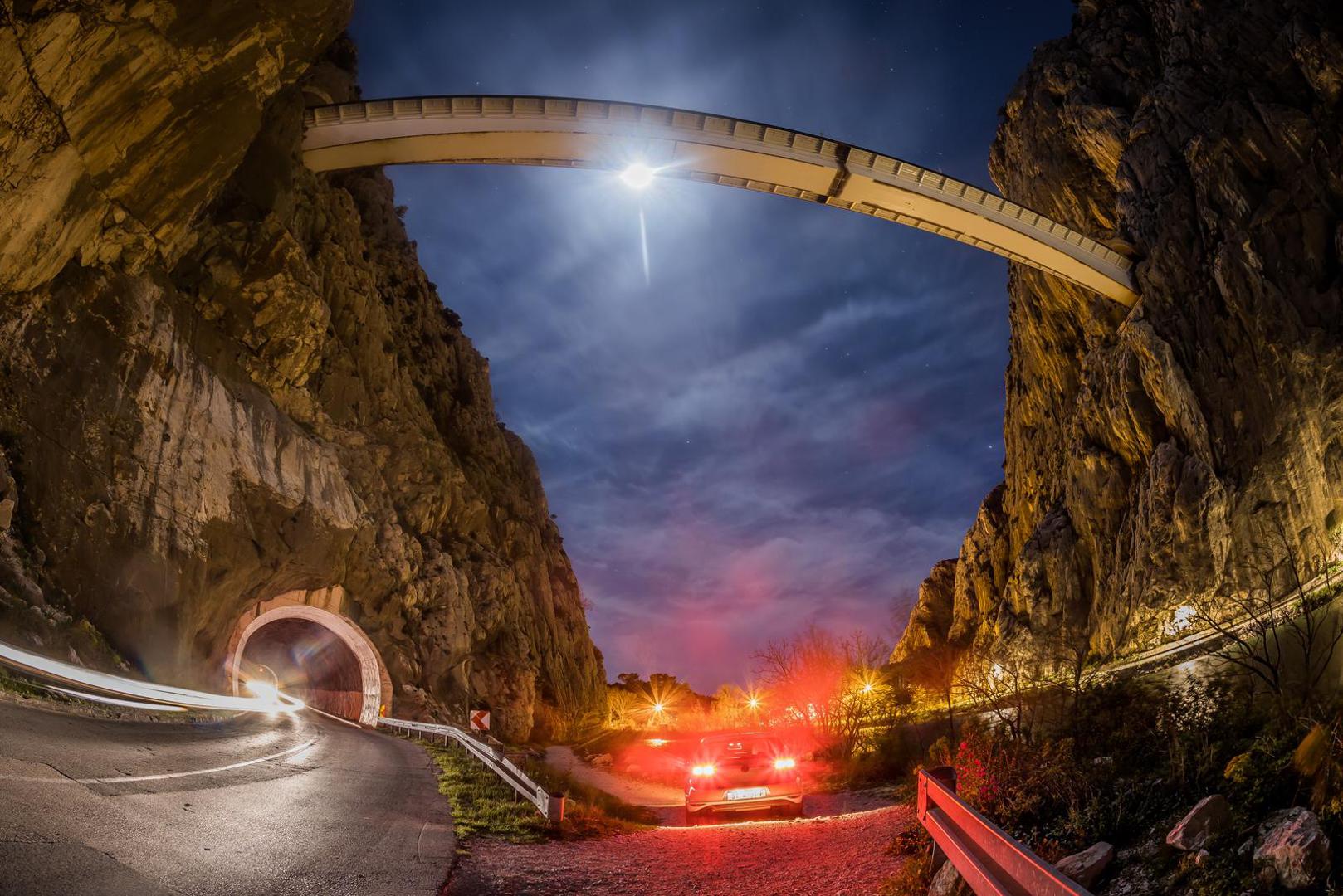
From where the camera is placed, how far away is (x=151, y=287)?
18.7m

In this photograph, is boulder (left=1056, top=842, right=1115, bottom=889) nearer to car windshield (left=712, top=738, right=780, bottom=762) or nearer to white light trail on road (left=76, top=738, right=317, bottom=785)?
car windshield (left=712, top=738, right=780, bottom=762)

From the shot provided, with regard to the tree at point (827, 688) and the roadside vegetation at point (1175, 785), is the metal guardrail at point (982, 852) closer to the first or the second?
the roadside vegetation at point (1175, 785)

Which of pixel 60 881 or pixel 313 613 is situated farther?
pixel 313 613

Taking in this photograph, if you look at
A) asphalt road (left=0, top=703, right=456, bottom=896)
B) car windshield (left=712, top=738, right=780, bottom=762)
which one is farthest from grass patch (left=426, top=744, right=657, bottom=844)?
car windshield (left=712, top=738, right=780, bottom=762)

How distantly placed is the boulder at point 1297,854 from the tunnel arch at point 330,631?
27919 mm

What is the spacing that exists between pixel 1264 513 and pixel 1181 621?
5.67m

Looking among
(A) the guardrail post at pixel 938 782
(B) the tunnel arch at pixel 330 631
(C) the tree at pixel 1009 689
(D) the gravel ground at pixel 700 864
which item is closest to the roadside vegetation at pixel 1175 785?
(A) the guardrail post at pixel 938 782

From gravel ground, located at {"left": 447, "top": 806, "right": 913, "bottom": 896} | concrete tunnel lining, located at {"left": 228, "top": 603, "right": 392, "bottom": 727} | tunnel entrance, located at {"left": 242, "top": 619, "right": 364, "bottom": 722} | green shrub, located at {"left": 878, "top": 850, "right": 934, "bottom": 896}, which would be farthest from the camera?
tunnel entrance, located at {"left": 242, "top": 619, "right": 364, "bottom": 722}

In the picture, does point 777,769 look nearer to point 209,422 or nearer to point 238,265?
point 209,422

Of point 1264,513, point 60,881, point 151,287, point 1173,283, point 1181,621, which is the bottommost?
point 60,881

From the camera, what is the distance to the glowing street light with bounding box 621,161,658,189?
2581 cm

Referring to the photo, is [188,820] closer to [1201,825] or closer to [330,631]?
[1201,825]

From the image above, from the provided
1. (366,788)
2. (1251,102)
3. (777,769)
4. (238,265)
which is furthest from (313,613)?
(1251,102)

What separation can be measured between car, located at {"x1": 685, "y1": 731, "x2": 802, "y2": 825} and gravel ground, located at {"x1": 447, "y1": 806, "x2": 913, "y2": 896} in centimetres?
81
